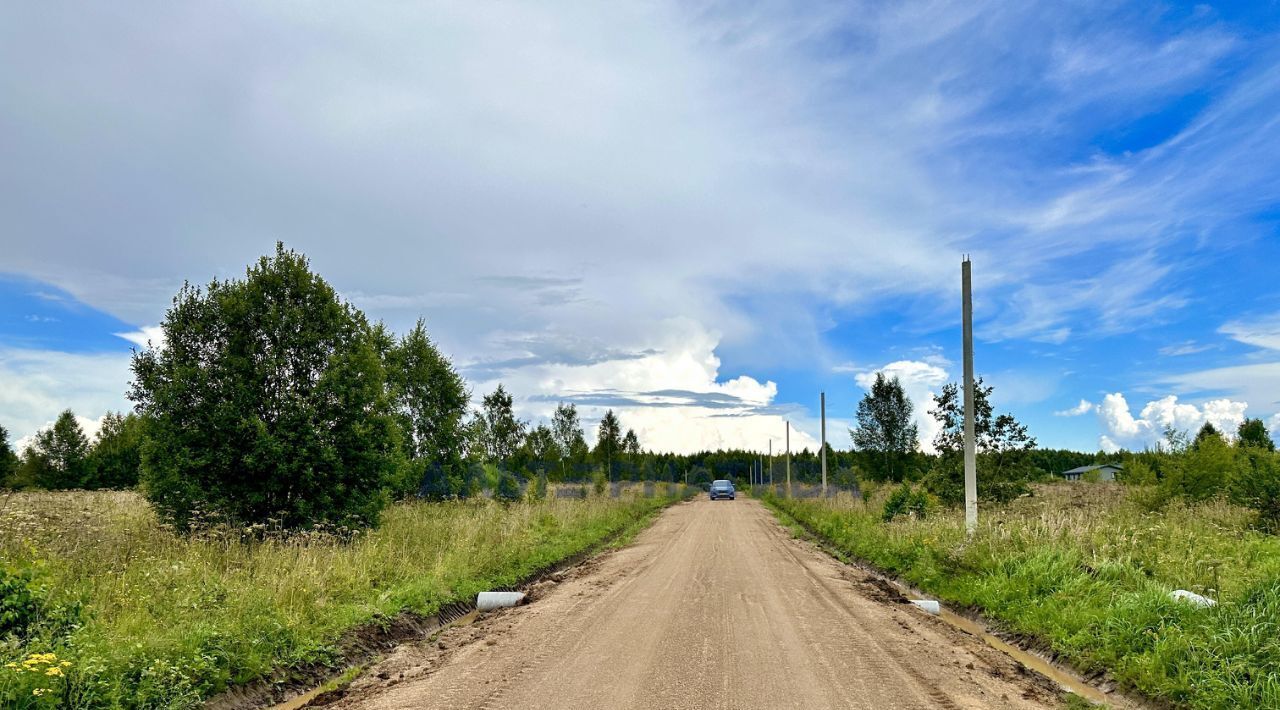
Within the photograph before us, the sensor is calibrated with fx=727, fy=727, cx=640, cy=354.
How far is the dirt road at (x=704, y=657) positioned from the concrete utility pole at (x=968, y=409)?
10.9 ft

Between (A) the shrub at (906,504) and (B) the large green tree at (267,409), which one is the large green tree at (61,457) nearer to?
(B) the large green tree at (267,409)

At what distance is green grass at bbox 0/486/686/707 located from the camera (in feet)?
19.7

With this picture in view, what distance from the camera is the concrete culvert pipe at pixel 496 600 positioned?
11617 mm

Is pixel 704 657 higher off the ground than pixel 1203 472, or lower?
lower

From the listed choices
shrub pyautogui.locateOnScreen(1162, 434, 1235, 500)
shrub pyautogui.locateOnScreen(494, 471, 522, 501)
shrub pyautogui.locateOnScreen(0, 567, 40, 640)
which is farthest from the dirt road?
shrub pyautogui.locateOnScreen(494, 471, 522, 501)

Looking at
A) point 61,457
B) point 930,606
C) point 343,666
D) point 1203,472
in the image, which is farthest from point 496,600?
point 61,457

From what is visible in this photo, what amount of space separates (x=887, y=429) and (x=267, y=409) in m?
55.3

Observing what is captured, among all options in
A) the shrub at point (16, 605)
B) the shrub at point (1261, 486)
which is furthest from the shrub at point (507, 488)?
the shrub at point (16, 605)

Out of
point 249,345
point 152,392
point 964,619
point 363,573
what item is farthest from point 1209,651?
point 152,392

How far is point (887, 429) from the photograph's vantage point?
61281 millimetres

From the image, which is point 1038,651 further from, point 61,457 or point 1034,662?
point 61,457

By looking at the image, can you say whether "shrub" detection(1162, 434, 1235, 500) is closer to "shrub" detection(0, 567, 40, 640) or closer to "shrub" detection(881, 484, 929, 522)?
"shrub" detection(881, 484, 929, 522)

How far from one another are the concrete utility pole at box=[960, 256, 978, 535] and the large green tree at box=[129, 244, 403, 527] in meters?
11.8

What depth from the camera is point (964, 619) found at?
11.1m
